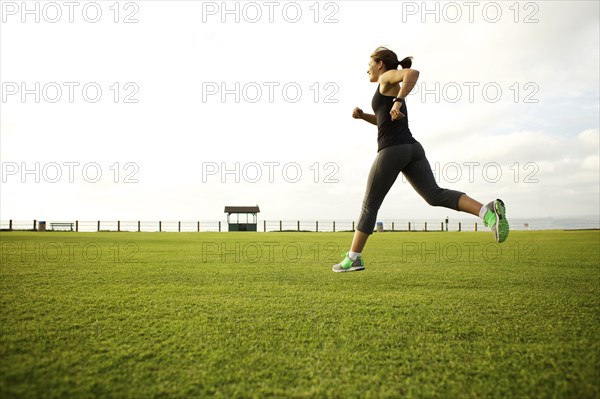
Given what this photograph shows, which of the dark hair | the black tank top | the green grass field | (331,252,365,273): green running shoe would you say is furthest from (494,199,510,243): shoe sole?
the dark hair

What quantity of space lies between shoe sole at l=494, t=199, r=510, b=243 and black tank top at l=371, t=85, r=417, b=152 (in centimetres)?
99

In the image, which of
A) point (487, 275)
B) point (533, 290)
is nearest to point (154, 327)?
point (533, 290)

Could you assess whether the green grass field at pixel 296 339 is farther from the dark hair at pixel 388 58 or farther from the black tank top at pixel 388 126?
the dark hair at pixel 388 58

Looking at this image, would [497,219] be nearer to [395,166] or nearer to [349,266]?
[395,166]

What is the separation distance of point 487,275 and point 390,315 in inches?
140

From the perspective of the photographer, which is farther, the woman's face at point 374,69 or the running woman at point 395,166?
the woman's face at point 374,69

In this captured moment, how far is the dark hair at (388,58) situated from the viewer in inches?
161

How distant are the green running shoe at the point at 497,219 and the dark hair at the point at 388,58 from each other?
1.60m

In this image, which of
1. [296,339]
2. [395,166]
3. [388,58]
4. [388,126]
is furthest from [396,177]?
[296,339]

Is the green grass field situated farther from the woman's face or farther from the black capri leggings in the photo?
the woman's face

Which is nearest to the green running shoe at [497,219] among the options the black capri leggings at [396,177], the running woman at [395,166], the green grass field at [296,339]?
the running woman at [395,166]

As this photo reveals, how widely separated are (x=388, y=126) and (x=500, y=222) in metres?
1.37

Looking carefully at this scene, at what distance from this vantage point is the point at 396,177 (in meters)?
4.05

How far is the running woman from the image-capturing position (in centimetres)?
392
